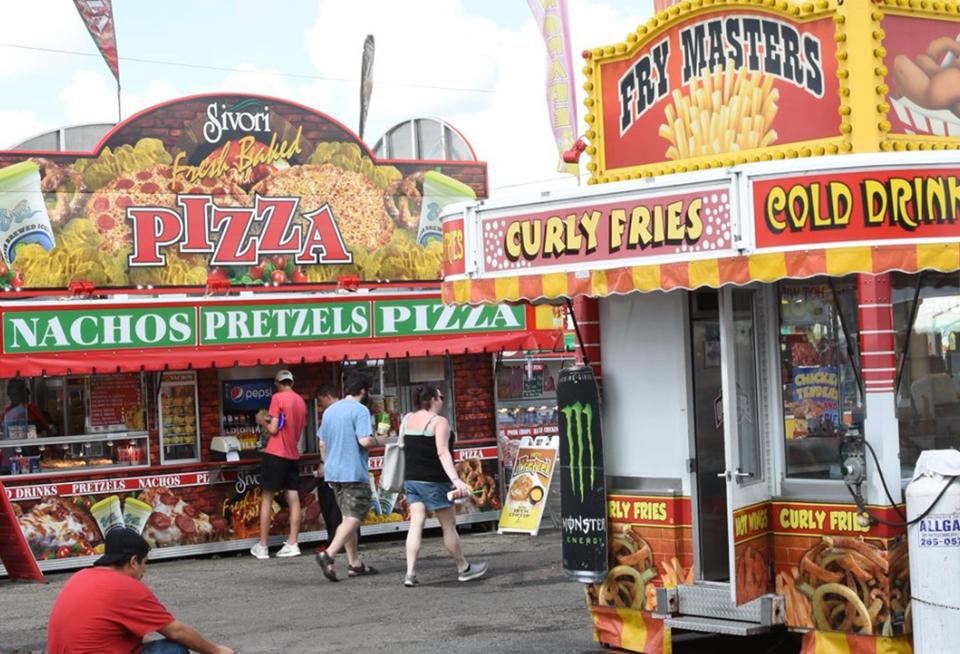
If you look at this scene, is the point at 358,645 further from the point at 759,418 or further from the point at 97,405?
the point at 97,405

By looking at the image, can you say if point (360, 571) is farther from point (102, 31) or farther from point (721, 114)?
point (102, 31)

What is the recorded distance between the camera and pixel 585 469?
9.39 m

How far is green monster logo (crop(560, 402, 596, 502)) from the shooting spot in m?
9.33

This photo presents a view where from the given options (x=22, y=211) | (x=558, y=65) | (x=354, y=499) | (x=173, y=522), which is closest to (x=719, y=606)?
(x=354, y=499)

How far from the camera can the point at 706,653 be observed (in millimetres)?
9703

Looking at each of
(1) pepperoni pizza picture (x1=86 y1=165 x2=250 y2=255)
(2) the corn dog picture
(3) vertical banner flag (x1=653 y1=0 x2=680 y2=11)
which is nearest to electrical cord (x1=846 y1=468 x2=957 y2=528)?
(2) the corn dog picture

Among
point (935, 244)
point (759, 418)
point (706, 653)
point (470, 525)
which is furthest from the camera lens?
point (470, 525)

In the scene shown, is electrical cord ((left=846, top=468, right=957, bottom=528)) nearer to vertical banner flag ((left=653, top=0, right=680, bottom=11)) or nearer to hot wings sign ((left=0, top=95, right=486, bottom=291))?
vertical banner flag ((left=653, top=0, right=680, bottom=11))

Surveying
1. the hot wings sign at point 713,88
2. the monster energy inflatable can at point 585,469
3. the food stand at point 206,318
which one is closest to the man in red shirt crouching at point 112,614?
the monster energy inflatable can at point 585,469

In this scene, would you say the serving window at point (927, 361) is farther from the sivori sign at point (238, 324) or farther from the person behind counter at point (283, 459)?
the person behind counter at point (283, 459)

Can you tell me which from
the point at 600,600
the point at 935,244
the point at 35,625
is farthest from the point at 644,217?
the point at 35,625

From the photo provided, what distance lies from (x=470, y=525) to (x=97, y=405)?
172 inches

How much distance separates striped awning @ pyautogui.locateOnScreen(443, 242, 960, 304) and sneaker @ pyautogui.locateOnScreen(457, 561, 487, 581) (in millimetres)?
3918

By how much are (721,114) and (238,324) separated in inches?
261
